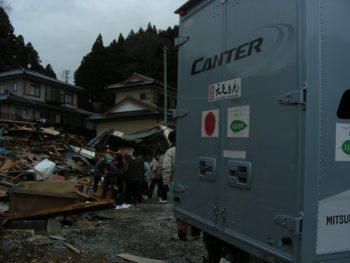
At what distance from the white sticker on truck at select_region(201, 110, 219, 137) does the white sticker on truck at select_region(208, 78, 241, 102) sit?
140mm

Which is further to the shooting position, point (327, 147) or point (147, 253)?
point (147, 253)

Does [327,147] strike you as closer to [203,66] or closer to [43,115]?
[203,66]

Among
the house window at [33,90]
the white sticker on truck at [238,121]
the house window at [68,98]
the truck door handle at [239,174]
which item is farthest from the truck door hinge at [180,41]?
the house window at [68,98]

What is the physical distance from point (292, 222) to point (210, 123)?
135 cm

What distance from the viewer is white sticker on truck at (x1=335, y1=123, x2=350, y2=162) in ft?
8.21

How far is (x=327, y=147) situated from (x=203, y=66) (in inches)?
64.7

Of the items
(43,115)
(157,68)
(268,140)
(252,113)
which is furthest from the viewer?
(157,68)

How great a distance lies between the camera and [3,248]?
20.6 ft

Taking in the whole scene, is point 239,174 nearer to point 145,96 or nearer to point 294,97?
point 294,97

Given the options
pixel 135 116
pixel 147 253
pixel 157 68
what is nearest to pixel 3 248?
pixel 147 253

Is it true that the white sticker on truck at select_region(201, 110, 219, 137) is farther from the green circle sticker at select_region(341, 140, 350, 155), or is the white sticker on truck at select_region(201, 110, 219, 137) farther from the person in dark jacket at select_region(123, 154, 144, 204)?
the person in dark jacket at select_region(123, 154, 144, 204)

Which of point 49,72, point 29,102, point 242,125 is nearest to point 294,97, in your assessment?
point 242,125

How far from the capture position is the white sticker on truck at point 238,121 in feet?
9.69

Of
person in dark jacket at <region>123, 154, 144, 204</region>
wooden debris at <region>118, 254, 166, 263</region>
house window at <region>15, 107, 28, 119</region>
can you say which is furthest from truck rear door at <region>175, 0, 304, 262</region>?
house window at <region>15, 107, 28, 119</region>
